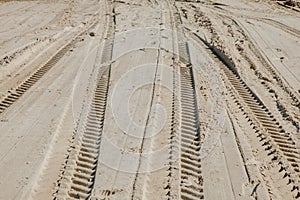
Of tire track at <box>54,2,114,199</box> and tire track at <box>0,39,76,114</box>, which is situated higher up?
tire track at <box>0,39,76,114</box>

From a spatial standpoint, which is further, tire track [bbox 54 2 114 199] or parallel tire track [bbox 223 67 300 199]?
parallel tire track [bbox 223 67 300 199]

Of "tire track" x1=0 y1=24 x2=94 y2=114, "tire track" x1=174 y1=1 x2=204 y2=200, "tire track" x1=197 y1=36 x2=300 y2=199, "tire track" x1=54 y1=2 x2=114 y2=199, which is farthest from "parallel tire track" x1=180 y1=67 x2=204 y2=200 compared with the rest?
"tire track" x1=0 y1=24 x2=94 y2=114

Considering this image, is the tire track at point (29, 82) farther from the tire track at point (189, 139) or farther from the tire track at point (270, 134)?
the tire track at point (270, 134)

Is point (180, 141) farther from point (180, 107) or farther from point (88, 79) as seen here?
point (88, 79)

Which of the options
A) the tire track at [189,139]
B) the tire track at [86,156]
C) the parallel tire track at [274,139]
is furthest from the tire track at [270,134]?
the tire track at [86,156]

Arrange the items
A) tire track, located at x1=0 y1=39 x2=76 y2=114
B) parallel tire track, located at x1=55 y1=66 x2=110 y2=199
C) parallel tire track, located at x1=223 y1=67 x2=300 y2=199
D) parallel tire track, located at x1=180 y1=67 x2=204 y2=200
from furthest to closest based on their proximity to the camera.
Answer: tire track, located at x1=0 y1=39 x2=76 y2=114 → parallel tire track, located at x1=223 y1=67 x2=300 y2=199 → parallel tire track, located at x1=180 y1=67 x2=204 y2=200 → parallel tire track, located at x1=55 y1=66 x2=110 y2=199

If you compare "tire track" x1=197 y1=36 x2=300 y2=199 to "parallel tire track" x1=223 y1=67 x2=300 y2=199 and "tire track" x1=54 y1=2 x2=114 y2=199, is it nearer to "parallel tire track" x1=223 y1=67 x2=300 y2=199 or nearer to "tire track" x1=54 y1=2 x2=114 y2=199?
"parallel tire track" x1=223 y1=67 x2=300 y2=199
